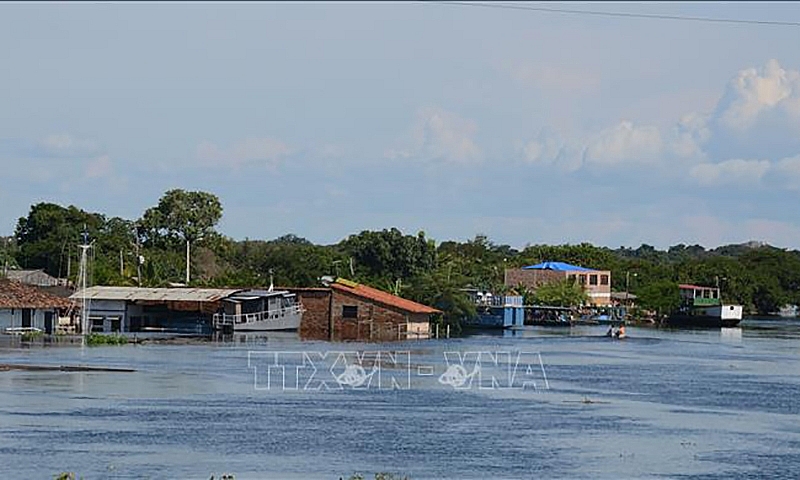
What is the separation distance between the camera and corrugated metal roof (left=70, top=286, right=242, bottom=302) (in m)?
72.6

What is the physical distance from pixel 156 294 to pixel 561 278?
54.1m

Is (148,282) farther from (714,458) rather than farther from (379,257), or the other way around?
(714,458)

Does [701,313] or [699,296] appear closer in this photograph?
[701,313]

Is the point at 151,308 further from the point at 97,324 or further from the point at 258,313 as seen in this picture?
the point at 258,313

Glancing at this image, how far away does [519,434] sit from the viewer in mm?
29594

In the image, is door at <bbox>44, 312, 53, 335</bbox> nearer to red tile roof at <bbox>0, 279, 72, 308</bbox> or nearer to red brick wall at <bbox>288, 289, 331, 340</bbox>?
red tile roof at <bbox>0, 279, 72, 308</bbox>

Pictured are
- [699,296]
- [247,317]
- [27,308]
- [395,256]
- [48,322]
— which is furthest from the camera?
[699,296]

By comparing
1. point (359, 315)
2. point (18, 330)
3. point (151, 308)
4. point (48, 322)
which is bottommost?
point (18, 330)

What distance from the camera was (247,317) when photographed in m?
74.3

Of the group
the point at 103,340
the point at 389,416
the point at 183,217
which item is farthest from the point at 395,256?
the point at 389,416

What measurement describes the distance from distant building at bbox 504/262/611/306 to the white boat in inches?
1667

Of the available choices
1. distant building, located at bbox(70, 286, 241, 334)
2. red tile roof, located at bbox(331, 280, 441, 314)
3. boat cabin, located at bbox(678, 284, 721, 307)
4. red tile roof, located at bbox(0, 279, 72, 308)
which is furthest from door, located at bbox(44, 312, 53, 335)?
boat cabin, located at bbox(678, 284, 721, 307)

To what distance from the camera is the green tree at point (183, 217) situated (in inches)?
3991

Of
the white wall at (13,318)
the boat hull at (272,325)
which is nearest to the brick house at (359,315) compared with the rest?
the boat hull at (272,325)
